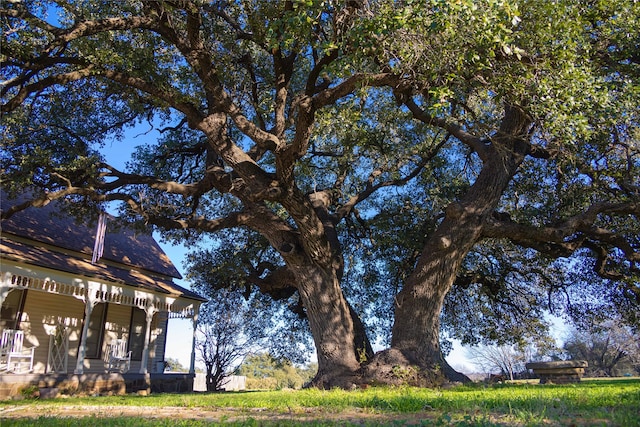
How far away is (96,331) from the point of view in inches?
632

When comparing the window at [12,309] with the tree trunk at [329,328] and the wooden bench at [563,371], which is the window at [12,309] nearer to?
the tree trunk at [329,328]

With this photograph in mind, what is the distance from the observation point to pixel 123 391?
46.2 ft

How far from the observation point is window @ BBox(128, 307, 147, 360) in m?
17.5

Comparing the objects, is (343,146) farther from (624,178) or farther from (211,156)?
(624,178)

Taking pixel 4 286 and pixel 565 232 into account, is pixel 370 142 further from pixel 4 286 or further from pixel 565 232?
pixel 4 286

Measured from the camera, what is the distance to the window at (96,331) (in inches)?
619

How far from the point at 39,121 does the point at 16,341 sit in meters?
5.58

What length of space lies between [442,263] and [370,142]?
14.0 feet

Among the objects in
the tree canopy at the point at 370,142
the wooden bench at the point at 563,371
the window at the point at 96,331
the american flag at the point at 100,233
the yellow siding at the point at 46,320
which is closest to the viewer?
the tree canopy at the point at 370,142

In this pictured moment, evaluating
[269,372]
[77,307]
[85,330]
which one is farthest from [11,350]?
[269,372]

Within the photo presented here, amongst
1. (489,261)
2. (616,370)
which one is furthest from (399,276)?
(616,370)

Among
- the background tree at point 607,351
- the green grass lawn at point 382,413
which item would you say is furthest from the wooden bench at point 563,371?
the background tree at point 607,351

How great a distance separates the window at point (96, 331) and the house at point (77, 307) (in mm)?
33

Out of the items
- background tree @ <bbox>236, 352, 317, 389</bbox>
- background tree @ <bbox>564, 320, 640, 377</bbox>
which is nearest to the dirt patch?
background tree @ <bbox>236, 352, 317, 389</bbox>
